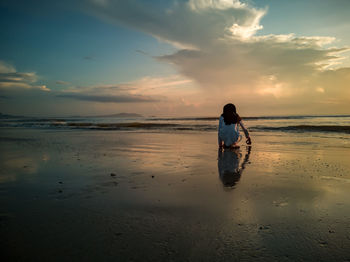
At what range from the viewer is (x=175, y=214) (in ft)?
11.1

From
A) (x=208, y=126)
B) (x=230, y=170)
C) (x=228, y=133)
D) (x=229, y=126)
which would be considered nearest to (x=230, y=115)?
(x=229, y=126)

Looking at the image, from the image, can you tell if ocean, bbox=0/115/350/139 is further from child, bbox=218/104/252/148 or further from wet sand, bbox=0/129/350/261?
wet sand, bbox=0/129/350/261

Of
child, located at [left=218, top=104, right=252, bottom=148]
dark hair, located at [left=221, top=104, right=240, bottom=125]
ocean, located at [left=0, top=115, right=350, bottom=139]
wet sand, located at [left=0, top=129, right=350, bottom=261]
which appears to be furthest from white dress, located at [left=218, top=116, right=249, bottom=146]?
ocean, located at [left=0, top=115, right=350, bottom=139]

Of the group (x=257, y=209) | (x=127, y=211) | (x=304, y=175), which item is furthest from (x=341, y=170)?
(x=127, y=211)

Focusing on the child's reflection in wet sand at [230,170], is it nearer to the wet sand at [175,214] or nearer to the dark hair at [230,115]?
the wet sand at [175,214]

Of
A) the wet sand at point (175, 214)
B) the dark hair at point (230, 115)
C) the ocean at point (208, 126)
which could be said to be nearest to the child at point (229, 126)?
the dark hair at point (230, 115)

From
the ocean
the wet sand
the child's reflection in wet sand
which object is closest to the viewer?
the wet sand

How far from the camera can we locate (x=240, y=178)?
18.2 feet

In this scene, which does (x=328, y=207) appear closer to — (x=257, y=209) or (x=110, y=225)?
(x=257, y=209)

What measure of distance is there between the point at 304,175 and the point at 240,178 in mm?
1700

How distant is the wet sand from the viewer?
95.7 inches

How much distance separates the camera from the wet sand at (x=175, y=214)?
2.43 meters

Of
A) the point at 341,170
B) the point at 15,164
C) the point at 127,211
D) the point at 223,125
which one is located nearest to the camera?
the point at 127,211

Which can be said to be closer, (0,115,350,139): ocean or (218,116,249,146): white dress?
(218,116,249,146): white dress
